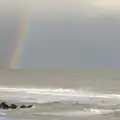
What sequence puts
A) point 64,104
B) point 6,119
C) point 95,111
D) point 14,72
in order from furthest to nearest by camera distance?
point 14,72
point 64,104
point 95,111
point 6,119

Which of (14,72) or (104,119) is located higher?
(14,72)

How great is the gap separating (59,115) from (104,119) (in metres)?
0.76

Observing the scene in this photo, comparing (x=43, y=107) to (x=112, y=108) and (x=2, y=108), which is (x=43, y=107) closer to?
(x=2, y=108)

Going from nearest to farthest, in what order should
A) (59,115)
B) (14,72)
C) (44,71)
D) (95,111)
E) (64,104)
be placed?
(59,115), (95,111), (64,104), (14,72), (44,71)

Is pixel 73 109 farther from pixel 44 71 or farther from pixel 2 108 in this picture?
pixel 44 71

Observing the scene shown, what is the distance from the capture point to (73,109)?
24.9 feet

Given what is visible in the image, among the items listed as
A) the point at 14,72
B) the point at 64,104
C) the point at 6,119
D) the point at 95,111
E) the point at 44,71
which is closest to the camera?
the point at 6,119

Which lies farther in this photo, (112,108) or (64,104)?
(64,104)

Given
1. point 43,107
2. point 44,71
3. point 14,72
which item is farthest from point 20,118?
point 44,71

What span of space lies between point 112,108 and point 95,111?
1.69 feet

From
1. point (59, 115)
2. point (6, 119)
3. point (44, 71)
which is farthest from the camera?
point (44, 71)

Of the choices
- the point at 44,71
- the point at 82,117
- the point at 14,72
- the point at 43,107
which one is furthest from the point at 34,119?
the point at 44,71

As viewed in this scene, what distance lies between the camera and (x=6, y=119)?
6520 mm

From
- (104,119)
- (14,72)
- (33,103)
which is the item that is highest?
(14,72)
